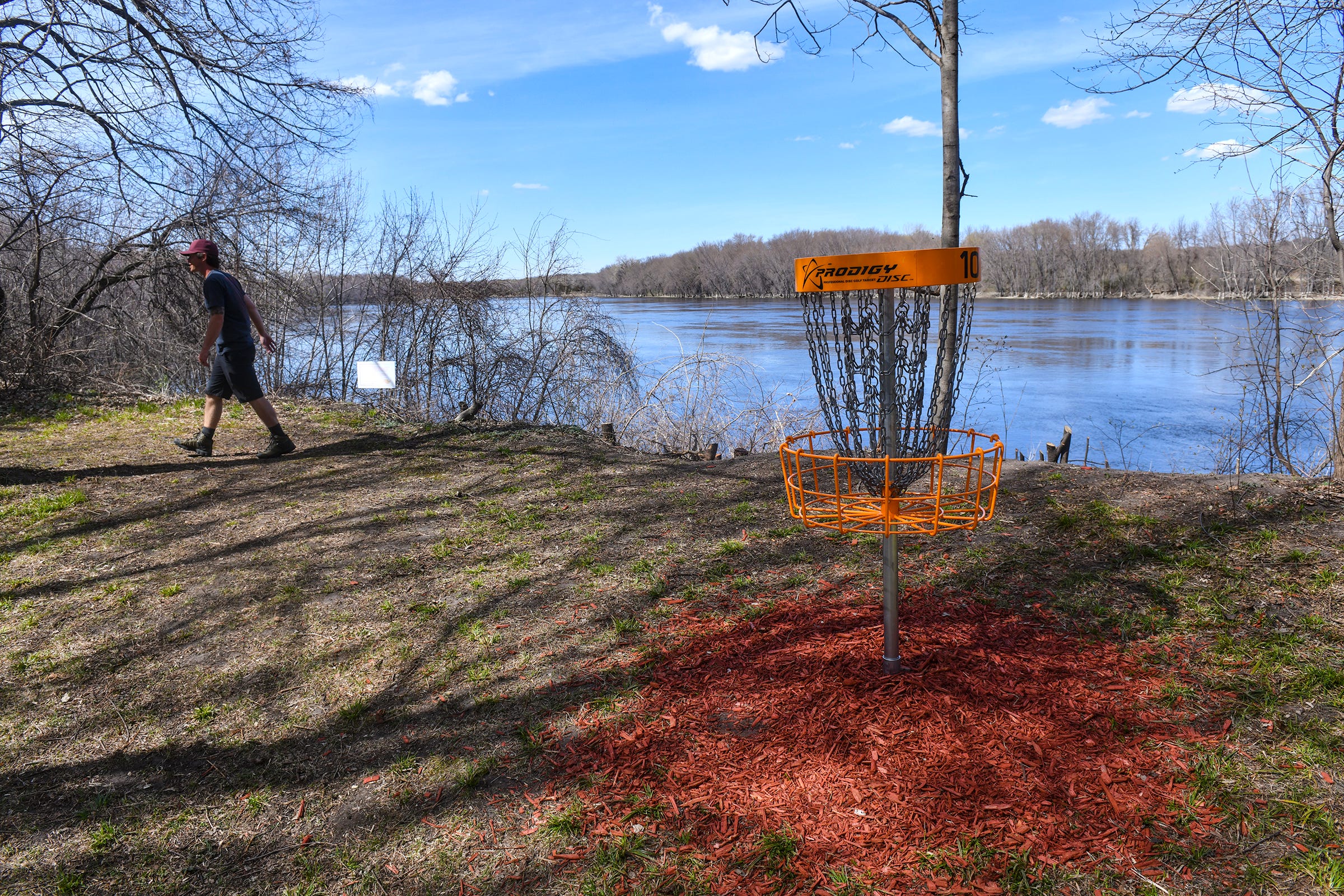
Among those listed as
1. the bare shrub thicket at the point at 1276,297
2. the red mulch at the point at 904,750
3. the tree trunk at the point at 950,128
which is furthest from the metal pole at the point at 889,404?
the bare shrub thicket at the point at 1276,297

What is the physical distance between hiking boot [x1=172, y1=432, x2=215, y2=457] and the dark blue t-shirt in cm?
90

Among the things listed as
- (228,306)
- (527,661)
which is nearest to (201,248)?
(228,306)

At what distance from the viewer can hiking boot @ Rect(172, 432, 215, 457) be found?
23.9 feet

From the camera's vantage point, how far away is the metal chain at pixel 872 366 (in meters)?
2.84

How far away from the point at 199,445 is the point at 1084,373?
61.7 ft

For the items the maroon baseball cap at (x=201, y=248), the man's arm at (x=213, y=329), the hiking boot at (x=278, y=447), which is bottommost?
the hiking boot at (x=278, y=447)

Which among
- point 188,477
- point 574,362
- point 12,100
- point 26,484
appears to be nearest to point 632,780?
point 188,477

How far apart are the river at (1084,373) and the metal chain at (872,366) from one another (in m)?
3.75

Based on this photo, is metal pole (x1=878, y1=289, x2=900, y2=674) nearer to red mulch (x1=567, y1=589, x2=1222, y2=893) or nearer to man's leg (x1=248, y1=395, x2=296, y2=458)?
red mulch (x1=567, y1=589, x2=1222, y2=893)

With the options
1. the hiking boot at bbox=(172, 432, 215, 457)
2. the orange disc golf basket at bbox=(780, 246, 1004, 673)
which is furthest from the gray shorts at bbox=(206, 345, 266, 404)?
the orange disc golf basket at bbox=(780, 246, 1004, 673)

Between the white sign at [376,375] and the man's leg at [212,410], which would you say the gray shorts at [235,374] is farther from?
the white sign at [376,375]

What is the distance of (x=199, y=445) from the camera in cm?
729

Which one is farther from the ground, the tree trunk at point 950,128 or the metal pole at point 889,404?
the tree trunk at point 950,128

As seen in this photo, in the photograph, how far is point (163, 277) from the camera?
35.9ft
